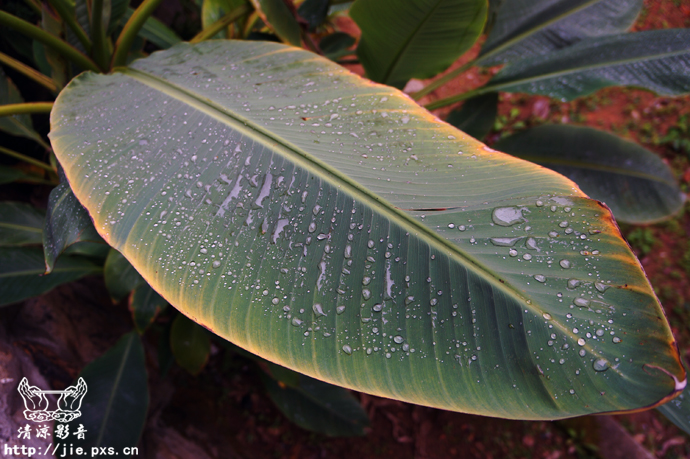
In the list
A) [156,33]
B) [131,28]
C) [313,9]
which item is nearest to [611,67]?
[313,9]

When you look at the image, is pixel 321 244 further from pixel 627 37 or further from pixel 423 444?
pixel 423 444

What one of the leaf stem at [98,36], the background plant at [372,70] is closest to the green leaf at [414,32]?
the background plant at [372,70]

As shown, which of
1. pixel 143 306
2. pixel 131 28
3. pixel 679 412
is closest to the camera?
pixel 679 412

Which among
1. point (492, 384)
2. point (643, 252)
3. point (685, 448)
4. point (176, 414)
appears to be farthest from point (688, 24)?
point (176, 414)

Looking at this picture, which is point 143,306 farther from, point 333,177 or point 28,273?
point 333,177
